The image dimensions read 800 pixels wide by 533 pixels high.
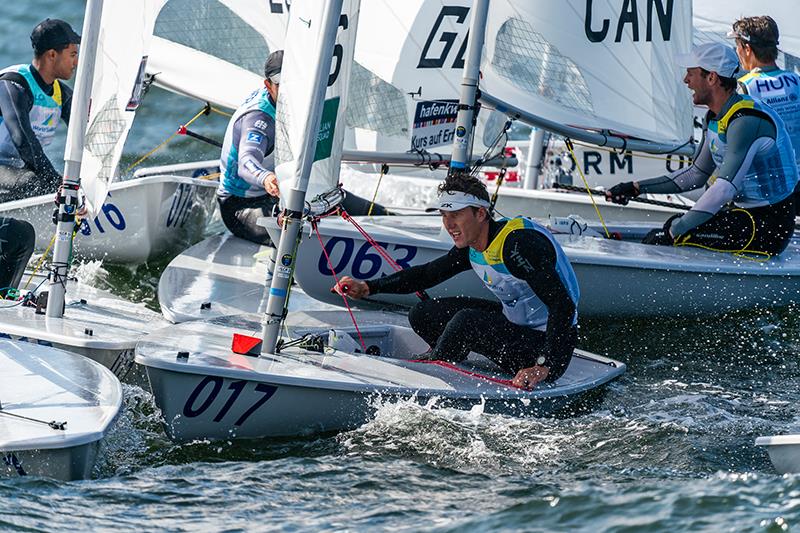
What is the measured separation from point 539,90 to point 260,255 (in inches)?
73.8

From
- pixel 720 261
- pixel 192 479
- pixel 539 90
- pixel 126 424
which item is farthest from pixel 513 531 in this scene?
pixel 539 90

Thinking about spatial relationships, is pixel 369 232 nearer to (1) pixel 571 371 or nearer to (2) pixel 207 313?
(2) pixel 207 313

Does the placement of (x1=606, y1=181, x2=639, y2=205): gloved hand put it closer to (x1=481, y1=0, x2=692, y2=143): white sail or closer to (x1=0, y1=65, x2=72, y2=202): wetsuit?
(x1=481, y1=0, x2=692, y2=143): white sail

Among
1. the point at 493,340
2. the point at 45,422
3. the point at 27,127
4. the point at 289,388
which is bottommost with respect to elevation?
the point at 45,422

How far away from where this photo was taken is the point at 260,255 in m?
7.20

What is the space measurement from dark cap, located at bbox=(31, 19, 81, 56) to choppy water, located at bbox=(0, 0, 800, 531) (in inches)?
99.7

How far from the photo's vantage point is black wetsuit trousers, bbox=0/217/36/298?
6.23m

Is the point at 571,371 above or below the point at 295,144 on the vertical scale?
below

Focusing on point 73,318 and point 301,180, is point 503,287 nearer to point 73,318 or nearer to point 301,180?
point 301,180

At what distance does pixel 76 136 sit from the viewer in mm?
5449

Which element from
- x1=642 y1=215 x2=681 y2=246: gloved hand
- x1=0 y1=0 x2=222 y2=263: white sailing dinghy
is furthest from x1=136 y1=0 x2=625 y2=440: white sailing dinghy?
x1=642 y1=215 x2=681 y2=246: gloved hand

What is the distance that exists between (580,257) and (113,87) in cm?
250

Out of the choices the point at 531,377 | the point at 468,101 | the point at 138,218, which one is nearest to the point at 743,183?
the point at 468,101

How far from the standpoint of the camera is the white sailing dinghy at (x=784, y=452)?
4.27 metres
